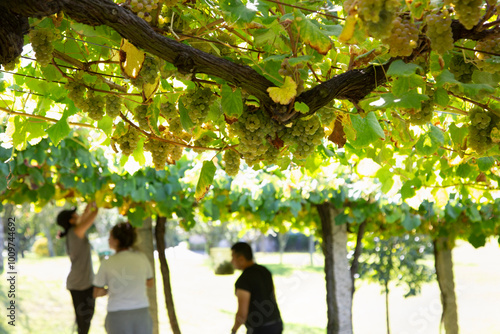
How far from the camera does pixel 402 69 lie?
43.6 inches

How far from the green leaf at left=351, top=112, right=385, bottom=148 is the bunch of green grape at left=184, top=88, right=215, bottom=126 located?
430 mm

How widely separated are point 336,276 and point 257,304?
202 centimetres

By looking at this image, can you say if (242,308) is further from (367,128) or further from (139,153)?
(367,128)

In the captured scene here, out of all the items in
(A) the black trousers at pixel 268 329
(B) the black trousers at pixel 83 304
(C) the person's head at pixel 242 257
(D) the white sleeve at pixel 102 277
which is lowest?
(A) the black trousers at pixel 268 329

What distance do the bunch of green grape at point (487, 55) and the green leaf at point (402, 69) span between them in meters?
0.17

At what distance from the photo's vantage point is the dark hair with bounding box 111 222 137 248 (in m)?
4.14

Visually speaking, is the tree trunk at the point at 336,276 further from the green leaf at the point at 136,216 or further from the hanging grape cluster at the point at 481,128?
the hanging grape cluster at the point at 481,128

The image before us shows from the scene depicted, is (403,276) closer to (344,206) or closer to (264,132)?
(344,206)

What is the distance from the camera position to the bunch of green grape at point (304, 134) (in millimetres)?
1407

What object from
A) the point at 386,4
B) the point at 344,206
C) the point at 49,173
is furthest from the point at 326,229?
the point at 386,4

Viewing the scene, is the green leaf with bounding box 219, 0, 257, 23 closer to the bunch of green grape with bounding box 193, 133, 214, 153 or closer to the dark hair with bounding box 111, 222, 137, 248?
the bunch of green grape with bounding box 193, 133, 214, 153

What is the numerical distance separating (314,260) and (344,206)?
67.3 feet

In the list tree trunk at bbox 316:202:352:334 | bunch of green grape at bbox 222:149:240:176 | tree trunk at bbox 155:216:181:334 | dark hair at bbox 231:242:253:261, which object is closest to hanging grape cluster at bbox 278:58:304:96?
bunch of green grape at bbox 222:149:240:176

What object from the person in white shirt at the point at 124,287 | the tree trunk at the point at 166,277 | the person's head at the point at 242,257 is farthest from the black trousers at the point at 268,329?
the tree trunk at the point at 166,277
